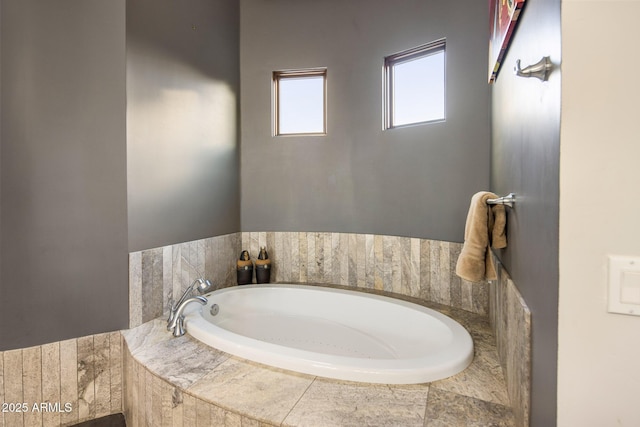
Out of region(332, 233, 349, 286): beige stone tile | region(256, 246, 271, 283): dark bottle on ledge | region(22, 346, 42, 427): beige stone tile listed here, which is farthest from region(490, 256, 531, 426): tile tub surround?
region(22, 346, 42, 427): beige stone tile

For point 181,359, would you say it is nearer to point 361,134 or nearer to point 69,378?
point 69,378

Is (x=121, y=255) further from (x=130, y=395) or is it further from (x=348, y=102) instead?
(x=348, y=102)

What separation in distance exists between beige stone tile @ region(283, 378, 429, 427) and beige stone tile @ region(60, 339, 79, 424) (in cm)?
143

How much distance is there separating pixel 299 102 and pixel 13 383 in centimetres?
273

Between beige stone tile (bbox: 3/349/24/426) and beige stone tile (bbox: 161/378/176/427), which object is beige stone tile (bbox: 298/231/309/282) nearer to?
beige stone tile (bbox: 161/378/176/427)

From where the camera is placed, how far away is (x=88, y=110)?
1756 mm

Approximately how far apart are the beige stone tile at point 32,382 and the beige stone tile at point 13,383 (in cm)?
2

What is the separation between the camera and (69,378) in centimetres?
169

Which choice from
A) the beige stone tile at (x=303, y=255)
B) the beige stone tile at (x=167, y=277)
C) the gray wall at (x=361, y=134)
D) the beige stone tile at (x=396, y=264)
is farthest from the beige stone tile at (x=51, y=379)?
the beige stone tile at (x=396, y=264)

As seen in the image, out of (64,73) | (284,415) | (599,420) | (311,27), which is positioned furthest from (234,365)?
(311,27)

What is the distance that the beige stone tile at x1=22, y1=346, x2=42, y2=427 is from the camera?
1.61 meters

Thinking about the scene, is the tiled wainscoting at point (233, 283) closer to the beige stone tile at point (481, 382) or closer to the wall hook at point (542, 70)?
the beige stone tile at point (481, 382)

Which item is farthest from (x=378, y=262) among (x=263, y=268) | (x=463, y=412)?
(x=463, y=412)

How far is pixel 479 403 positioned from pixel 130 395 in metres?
1.72
